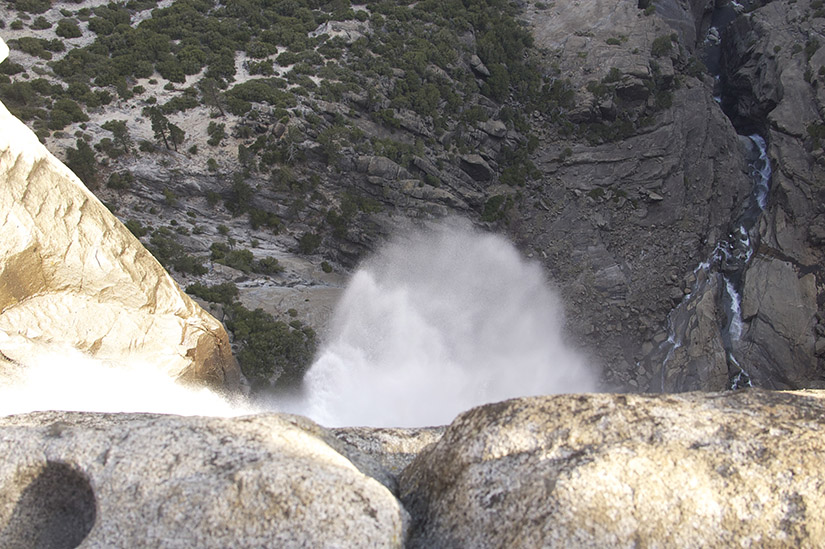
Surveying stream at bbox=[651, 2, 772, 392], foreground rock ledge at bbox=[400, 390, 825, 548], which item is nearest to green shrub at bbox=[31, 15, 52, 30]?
foreground rock ledge at bbox=[400, 390, 825, 548]

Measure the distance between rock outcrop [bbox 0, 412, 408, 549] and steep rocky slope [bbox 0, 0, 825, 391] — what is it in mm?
18644

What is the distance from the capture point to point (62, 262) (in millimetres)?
15336

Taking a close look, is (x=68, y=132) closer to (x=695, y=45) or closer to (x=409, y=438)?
(x=409, y=438)

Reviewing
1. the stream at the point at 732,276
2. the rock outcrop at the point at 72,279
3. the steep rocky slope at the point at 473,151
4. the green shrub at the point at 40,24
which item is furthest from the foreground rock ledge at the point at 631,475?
the green shrub at the point at 40,24

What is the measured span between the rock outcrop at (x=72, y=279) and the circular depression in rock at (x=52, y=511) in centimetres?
939

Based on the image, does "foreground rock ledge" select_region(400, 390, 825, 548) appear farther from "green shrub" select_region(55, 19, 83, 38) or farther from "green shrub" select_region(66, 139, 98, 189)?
"green shrub" select_region(55, 19, 83, 38)

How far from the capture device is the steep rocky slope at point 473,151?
30453 millimetres

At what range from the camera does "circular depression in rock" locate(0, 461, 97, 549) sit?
6.69 m

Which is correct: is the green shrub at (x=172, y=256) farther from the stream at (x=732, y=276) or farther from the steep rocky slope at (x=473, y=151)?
the stream at (x=732, y=276)

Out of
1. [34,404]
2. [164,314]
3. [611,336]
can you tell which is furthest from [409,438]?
[611,336]

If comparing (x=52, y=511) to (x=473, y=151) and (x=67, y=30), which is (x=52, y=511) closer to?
(x=473, y=151)

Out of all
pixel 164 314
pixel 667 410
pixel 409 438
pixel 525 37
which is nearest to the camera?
pixel 667 410

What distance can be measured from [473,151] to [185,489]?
38.2 meters

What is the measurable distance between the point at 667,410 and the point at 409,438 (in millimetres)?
5022
